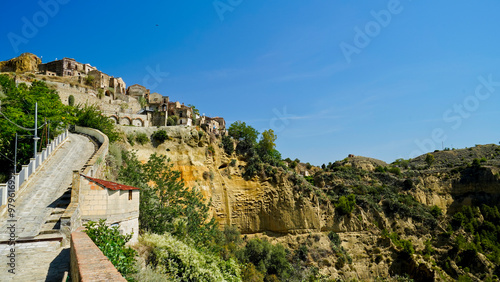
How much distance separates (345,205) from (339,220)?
79.9 inches

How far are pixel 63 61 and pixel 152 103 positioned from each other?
1683cm

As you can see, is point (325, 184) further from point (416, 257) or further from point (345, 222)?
point (416, 257)

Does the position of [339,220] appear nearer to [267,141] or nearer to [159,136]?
[267,141]

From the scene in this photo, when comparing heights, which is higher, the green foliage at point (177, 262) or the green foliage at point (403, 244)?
the green foliage at point (177, 262)

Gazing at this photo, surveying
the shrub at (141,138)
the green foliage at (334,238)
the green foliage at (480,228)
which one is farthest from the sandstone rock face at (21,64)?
the green foliage at (480,228)

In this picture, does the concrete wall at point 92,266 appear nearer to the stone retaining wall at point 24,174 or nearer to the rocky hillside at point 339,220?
the stone retaining wall at point 24,174

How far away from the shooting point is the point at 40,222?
33.0ft

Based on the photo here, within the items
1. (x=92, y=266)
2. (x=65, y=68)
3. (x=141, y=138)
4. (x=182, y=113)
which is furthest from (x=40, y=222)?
(x=65, y=68)

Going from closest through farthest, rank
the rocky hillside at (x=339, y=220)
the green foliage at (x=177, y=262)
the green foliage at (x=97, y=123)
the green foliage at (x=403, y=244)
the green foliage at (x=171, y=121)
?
the green foliage at (x=177, y=262)
the green foliage at (x=97, y=123)
the rocky hillside at (x=339, y=220)
the green foliage at (x=403, y=244)
the green foliage at (x=171, y=121)

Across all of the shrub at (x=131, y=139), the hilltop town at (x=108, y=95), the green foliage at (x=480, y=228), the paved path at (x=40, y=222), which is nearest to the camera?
the paved path at (x=40, y=222)

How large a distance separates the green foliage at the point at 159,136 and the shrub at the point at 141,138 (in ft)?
2.80

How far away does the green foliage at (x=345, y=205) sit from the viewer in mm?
37963

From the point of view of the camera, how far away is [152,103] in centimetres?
5191

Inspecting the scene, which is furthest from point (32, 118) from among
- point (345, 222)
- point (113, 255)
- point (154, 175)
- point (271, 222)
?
point (345, 222)
